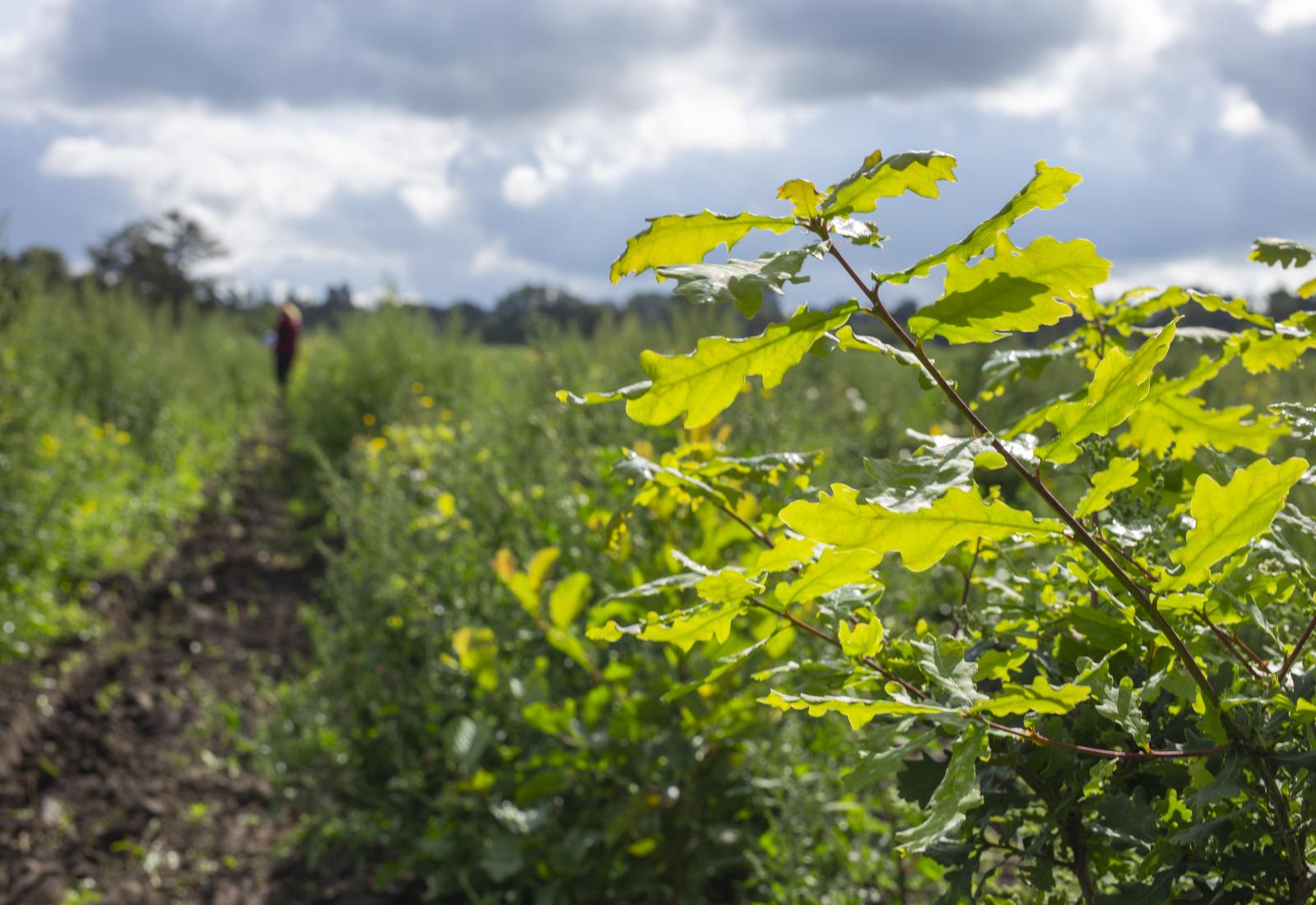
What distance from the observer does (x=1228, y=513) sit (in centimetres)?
85

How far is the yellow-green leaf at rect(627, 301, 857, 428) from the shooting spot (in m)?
0.86

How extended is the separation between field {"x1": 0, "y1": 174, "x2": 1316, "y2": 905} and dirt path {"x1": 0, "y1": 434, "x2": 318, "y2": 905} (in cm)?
2

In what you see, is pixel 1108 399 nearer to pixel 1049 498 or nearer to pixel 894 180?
pixel 1049 498

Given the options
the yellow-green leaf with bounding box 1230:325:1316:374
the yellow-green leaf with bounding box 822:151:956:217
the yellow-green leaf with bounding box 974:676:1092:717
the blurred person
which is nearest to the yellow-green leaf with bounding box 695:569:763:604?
the yellow-green leaf with bounding box 974:676:1092:717

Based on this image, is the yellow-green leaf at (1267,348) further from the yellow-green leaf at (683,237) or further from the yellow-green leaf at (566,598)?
the yellow-green leaf at (566,598)

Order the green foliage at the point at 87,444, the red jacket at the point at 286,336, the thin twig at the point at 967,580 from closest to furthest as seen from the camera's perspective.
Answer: the thin twig at the point at 967,580 → the green foliage at the point at 87,444 → the red jacket at the point at 286,336

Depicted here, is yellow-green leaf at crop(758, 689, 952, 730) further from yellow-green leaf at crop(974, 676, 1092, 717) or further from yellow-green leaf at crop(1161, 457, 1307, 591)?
yellow-green leaf at crop(1161, 457, 1307, 591)

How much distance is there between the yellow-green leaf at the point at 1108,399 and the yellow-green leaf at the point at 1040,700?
0.19 m

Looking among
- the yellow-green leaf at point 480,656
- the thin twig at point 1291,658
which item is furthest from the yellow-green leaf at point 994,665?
the yellow-green leaf at point 480,656

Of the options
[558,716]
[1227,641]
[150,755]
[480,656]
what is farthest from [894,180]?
[150,755]

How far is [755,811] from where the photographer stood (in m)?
2.65

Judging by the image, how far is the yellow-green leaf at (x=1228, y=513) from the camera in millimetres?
830

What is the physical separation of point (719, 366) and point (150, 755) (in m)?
4.31

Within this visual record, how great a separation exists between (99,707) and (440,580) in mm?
2334
